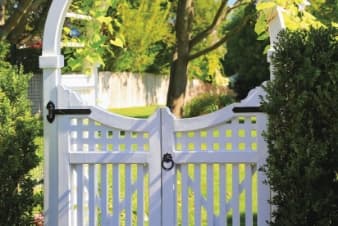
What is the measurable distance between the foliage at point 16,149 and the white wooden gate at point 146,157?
15 cm

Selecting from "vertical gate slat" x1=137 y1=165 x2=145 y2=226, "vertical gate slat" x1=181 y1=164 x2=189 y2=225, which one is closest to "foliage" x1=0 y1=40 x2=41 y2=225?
"vertical gate slat" x1=137 y1=165 x2=145 y2=226

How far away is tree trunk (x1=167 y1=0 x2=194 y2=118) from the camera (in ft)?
48.0

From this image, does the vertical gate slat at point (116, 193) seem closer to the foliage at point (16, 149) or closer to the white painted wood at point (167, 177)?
the white painted wood at point (167, 177)

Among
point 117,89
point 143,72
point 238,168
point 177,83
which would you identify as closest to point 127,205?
point 238,168

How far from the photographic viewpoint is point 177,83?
15.0 meters

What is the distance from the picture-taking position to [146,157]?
4.39 m

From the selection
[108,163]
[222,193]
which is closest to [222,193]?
[222,193]

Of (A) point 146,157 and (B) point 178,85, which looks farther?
(B) point 178,85

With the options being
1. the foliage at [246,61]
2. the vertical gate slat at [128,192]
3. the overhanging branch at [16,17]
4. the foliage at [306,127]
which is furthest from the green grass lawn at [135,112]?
the foliage at [306,127]

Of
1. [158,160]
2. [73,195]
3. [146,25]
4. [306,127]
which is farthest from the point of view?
[146,25]

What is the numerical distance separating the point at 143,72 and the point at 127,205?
3011cm

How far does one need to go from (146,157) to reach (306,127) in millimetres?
1245

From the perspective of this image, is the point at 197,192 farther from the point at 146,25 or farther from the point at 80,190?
the point at 146,25

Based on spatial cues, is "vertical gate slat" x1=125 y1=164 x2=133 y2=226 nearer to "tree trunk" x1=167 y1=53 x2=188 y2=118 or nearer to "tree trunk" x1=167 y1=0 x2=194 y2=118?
"tree trunk" x1=167 y1=0 x2=194 y2=118
